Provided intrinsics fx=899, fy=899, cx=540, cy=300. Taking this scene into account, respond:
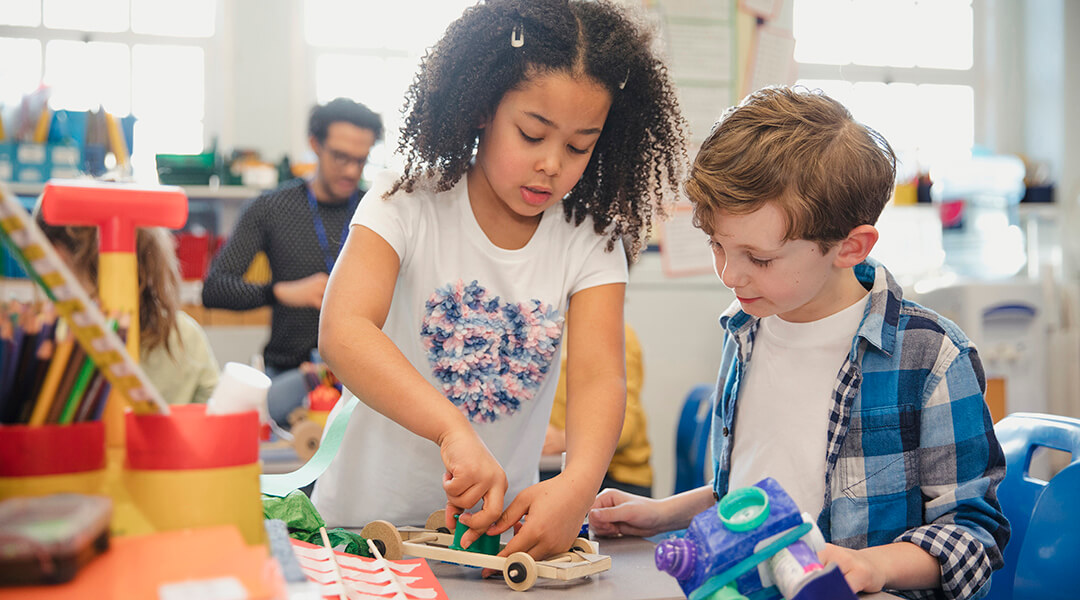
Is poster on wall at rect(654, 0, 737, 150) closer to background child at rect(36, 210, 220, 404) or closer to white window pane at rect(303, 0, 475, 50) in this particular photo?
white window pane at rect(303, 0, 475, 50)

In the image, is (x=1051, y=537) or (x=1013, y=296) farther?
(x=1013, y=296)

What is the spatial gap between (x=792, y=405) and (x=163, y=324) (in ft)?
3.69

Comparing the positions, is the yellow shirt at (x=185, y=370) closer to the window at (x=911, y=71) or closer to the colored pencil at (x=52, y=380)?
the colored pencil at (x=52, y=380)

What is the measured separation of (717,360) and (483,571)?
9.62ft

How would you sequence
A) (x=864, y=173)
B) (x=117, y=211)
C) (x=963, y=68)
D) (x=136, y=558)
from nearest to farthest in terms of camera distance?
(x=136, y=558) < (x=117, y=211) < (x=864, y=173) < (x=963, y=68)

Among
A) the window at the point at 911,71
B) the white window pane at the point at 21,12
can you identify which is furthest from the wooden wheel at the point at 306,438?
the window at the point at 911,71

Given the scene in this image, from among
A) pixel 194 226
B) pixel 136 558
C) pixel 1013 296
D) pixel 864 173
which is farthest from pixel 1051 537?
pixel 194 226

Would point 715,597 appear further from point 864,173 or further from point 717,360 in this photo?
point 717,360

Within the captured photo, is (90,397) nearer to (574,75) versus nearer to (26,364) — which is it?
(26,364)

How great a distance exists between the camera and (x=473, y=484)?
733 millimetres

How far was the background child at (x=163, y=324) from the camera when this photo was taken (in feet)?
4.28

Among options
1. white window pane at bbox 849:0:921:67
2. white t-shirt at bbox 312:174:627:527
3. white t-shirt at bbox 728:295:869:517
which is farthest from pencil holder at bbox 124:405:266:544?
white window pane at bbox 849:0:921:67

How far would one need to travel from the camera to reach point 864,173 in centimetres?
88

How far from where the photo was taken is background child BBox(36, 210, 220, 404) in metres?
1.30
